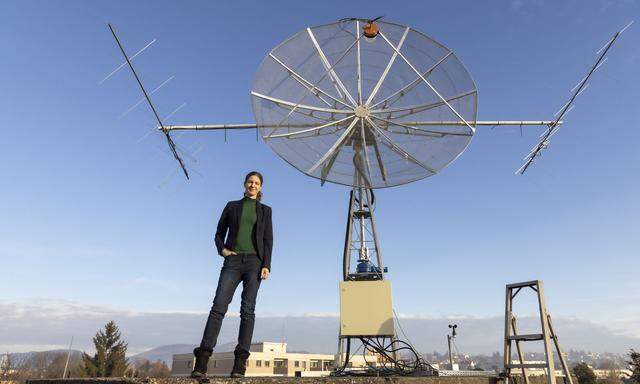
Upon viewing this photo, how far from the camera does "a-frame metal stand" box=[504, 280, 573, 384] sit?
898cm

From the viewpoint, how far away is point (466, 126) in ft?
38.8

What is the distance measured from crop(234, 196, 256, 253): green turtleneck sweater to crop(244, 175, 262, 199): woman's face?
0.14 meters

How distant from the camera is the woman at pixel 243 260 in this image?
4711 mm

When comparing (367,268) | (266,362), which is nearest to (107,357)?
(266,362)

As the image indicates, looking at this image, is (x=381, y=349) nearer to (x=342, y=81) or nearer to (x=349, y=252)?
(x=349, y=252)

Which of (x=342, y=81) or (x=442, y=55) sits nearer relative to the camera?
(x=442, y=55)

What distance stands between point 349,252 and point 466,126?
16.3 feet

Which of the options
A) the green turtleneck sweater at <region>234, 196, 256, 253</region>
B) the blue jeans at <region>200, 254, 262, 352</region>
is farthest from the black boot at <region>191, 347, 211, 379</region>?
the green turtleneck sweater at <region>234, 196, 256, 253</region>

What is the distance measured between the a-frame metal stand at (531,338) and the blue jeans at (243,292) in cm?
629

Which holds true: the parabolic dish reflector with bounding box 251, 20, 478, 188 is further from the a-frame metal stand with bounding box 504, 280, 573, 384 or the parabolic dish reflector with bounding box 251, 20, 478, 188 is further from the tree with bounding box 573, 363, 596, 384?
the tree with bounding box 573, 363, 596, 384

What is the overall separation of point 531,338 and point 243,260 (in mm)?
7146

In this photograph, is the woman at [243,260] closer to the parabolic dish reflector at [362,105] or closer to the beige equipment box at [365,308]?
the beige equipment box at [365,308]

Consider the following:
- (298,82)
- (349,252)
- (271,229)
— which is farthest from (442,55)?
(271,229)

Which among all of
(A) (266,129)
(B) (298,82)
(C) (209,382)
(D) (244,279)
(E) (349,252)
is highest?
(B) (298,82)
